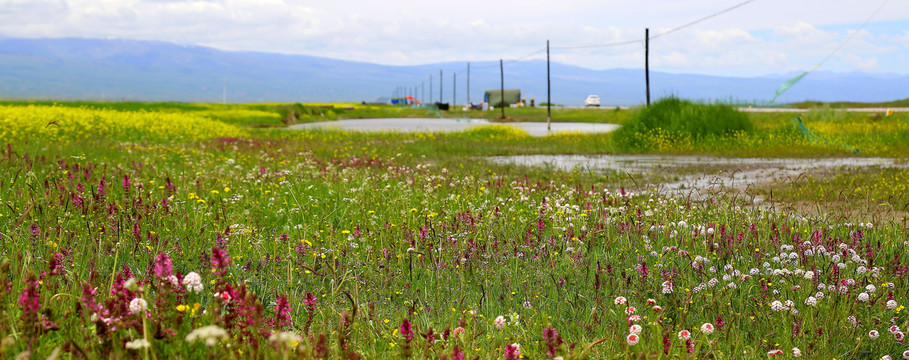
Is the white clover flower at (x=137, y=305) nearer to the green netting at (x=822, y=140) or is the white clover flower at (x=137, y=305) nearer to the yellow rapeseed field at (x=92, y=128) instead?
the yellow rapeseed field at (x=92, y=128)

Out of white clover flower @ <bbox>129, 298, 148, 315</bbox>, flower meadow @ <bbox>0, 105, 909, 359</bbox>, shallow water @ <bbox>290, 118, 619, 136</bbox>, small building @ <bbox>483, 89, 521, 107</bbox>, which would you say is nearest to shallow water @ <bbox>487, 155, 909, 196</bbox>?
flower meadow @ <bbox>0, 105, 909, 359</bbox>

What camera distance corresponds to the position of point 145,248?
5000 millimetres

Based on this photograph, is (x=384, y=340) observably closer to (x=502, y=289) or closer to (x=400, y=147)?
(x=502, y=289)

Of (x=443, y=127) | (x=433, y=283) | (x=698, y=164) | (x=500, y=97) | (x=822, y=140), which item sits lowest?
(x=433, y=283)

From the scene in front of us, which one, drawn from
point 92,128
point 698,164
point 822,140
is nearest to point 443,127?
point 92,128

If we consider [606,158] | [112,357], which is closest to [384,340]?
[112,357]

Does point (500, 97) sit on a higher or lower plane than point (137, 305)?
higher

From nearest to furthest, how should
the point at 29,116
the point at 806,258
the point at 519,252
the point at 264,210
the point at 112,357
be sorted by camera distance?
the point at 112,357 < the point at 806,258 < the point at 519,252 < the point at 264,210 < the point at 29,116

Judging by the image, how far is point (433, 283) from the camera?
191 inches

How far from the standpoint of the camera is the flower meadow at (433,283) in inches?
103

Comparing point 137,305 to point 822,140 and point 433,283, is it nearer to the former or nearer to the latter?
point 433,283

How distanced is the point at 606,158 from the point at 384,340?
51.2ft

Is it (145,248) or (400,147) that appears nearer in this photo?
(145,248)

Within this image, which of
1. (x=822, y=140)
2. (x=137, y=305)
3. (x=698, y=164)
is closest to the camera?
(x=137, y=305)
